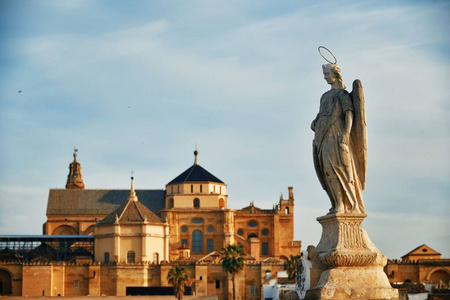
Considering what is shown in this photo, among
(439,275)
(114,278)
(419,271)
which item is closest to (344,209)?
(114,278)

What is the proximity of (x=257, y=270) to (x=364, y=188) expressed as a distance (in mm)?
84242

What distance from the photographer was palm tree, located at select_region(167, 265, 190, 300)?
88.8 metres

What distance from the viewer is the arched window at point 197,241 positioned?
356ft

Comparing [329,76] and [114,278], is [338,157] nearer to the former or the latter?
[329,76]

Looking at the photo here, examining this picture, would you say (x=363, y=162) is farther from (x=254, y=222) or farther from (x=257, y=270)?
(x=254, y=222)

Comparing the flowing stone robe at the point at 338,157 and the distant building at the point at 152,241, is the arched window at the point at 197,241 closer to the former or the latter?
the distant building at the point at 152,241

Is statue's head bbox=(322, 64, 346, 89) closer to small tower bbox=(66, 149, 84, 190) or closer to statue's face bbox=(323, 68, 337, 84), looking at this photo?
statue's face bbox=(323, 68, 337, 84)

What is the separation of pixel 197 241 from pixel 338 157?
97.9 m

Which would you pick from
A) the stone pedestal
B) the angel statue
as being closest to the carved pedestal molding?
the stone pedestal

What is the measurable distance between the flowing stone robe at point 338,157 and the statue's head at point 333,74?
318mm

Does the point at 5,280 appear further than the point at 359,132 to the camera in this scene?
Yes

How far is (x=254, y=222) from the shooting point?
11106 cm

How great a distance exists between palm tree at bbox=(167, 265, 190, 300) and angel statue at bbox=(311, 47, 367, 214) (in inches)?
3000

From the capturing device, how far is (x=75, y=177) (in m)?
130
